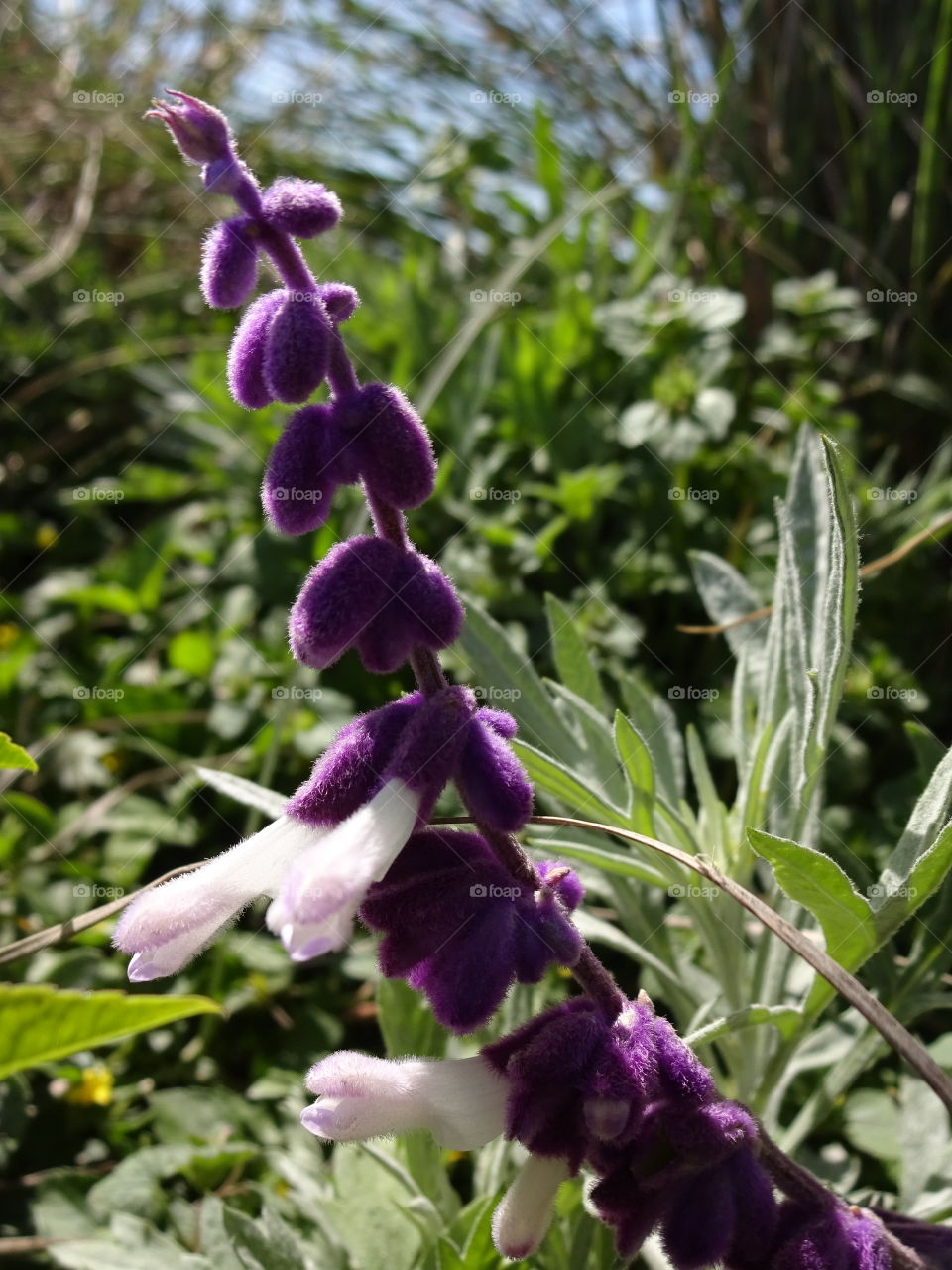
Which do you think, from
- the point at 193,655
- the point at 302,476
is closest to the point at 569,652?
the point at 302,476

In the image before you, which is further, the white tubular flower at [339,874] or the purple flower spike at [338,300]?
the purple flower spike at [338,300]

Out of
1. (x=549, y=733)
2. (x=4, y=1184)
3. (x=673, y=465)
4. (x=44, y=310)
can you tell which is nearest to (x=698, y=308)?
(x=673, y=465)

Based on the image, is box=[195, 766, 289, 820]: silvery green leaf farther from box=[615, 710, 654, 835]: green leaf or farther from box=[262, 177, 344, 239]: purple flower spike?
box=[262, 177, 344, 239]: purple flower spike

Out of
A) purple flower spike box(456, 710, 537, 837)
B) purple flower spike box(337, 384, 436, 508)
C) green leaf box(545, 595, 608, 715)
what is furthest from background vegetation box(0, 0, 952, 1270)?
purple flower spike box(337, 384, 436, 508)

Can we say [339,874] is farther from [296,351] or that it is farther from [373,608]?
[296,351]

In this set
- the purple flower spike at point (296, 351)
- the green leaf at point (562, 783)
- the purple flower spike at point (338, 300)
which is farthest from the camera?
the green leaf at point (562, 783)

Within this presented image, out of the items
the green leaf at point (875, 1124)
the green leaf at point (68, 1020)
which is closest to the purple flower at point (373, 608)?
the green leaf at point (68, 1020)

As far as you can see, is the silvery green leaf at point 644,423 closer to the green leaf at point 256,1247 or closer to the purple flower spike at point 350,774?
the purple flower spike at point 350,774
